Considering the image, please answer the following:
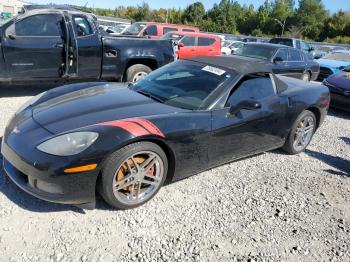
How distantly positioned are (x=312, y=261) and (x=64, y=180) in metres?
2.21

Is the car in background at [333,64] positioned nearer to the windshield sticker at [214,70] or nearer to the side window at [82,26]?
the side window at [82,26]

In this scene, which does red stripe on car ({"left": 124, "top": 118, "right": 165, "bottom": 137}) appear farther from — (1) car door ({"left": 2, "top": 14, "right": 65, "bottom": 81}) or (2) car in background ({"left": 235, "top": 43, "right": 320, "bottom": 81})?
(2) car in background ({"left": 235, "top": 43, "right": 320, "bottom": 81})

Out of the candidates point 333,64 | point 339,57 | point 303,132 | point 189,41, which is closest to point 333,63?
point 333,64

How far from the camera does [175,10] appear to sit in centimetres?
7569

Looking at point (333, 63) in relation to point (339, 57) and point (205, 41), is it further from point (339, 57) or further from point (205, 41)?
point (205, 41)

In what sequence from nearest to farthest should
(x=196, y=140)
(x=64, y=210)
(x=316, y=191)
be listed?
1. (x=64, y=210)
2. (x=196, y=140)
3. (x=316, y=191)

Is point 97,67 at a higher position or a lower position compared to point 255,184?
higher

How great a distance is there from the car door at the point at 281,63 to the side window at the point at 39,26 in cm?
634

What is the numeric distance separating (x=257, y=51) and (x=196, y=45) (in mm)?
2658

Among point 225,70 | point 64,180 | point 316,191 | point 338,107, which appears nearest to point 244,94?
point 225,70

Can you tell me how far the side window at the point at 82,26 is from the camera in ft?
22.0

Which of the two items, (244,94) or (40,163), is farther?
(244,94)

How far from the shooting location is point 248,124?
385cm

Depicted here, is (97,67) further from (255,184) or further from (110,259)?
(110,259)
